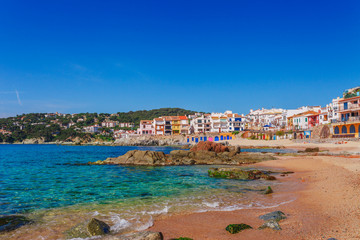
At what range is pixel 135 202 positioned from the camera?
11.2 m

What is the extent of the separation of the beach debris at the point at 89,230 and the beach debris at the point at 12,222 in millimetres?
1860

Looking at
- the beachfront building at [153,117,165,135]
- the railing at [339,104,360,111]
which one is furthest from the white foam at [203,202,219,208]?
the beachfront building at [153,117,165,135]

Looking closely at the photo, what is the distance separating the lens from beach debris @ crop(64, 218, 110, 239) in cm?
725

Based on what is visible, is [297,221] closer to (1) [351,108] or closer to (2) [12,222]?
(2) [12,222]

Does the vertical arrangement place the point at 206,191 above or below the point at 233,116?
below

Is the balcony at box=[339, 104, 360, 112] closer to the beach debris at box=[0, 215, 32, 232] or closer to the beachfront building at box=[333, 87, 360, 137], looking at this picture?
the beachfront building at box=[333, 87, 360, 137]

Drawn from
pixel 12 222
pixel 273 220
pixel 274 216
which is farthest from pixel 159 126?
pixel 273 220

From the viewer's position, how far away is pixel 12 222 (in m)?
8.33

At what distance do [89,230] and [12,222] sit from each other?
312cm

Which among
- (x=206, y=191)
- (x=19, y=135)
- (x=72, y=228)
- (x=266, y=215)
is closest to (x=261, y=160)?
(x=206, y=191)

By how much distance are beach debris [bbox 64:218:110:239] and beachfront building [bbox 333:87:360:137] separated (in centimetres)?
5968

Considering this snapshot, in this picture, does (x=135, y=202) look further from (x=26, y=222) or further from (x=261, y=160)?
(x=261, y=160)

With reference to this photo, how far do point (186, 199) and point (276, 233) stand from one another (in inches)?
216

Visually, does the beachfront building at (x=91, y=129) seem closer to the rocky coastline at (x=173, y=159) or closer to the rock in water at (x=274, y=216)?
the rocky coastline at (x=173, y=159)
